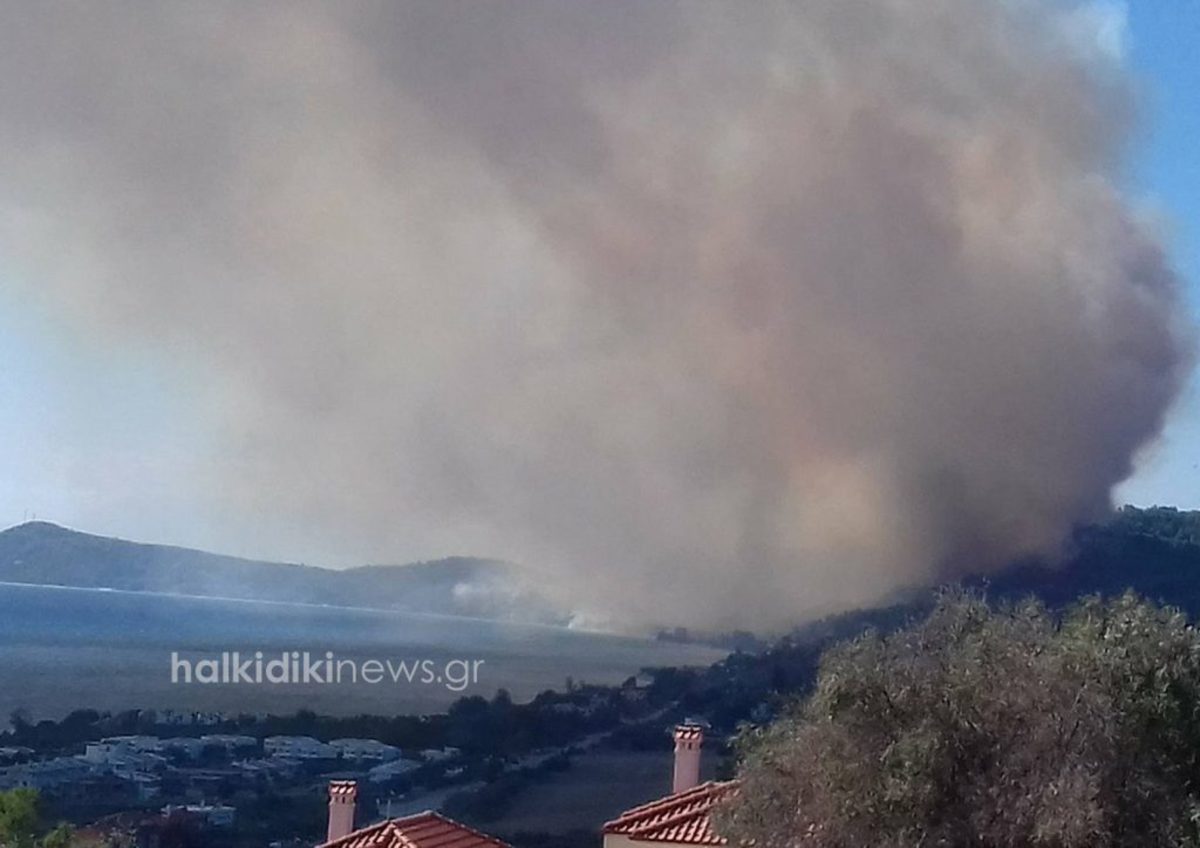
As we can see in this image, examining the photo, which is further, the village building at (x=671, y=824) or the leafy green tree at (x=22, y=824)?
the leafy green tree at (x=22, y=824)

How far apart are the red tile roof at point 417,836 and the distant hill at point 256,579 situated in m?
31.1

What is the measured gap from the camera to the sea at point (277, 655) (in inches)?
1684

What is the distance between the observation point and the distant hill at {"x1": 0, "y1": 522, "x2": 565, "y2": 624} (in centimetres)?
4547

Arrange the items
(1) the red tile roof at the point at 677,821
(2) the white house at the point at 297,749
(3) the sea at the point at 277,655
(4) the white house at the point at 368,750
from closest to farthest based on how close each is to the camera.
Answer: (1) the red tile roof at the point at 677,821 → (4) the white house at the point at 368,750 → (2) the white house at the point at 297,749 → (3) the sea at the point at 277,655

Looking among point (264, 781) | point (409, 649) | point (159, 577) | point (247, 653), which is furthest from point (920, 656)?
point (159, 577)

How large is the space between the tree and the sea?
31306mm

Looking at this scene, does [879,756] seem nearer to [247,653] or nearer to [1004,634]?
[1004,634]

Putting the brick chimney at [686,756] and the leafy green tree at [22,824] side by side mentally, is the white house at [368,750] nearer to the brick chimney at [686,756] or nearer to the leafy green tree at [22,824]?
the brick chimney at [686,756]

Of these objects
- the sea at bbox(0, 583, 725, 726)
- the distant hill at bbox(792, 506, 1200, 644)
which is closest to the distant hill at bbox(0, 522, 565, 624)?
the sea at bbox(0, 583, 725, 726)

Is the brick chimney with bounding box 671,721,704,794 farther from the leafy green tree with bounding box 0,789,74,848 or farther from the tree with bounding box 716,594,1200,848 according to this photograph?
the leafy green tree with bounding box 0,789,74,848

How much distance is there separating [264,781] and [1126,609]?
34.3m

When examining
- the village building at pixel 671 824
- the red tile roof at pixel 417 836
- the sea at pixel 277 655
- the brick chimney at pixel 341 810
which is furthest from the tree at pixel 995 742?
the sea at pixel 277 655

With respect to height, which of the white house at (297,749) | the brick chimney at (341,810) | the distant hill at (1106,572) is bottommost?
the white house at (297,749)

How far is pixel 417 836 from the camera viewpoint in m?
11.2
